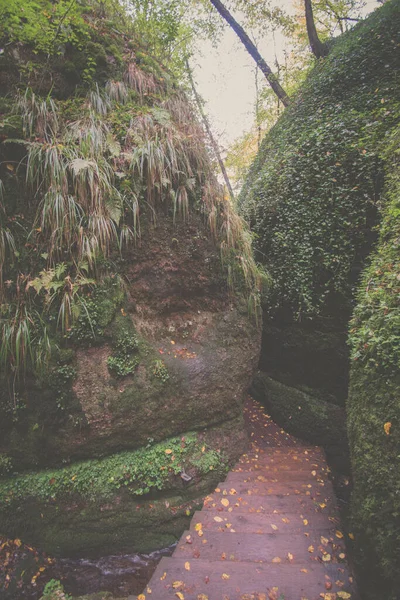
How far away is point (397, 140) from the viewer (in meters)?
4.64

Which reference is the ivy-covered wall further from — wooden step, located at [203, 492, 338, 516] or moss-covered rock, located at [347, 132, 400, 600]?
wooden step, located at [203, 492, 338, 516]

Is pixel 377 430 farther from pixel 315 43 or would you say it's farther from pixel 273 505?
pixel 315 43

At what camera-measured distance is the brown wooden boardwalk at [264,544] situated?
241cm

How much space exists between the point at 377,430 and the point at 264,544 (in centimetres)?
160

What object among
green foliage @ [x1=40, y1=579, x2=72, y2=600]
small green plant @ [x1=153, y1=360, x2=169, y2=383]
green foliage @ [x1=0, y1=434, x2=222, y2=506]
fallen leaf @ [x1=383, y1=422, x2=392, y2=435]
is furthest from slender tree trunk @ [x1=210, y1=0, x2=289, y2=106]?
green foliage @ [x1=40, y1=579, x2=72, y2=600]

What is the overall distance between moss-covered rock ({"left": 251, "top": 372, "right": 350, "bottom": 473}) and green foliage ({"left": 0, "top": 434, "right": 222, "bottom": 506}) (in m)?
2.31

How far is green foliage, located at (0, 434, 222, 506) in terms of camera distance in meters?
3.60

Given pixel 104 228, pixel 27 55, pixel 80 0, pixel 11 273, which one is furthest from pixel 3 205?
pixel 80 0

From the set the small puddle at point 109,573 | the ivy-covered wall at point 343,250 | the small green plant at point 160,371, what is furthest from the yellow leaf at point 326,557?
the small green plant at point 160,371

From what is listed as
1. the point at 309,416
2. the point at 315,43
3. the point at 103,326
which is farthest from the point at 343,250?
the point at 315,43

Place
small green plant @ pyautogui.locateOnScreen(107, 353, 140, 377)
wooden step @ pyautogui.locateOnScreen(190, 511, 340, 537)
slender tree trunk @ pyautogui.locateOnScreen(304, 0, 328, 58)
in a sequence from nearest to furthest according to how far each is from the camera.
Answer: wooden step @ pyautogui.locateOnScreen(190, 511, 340, 537)
small green plant @ pyautogui.locateOnScreen(107, 353, 140, 377)
slender tree trunk @ pyautogui.locateOnScreen(304, 0, 328, 58)

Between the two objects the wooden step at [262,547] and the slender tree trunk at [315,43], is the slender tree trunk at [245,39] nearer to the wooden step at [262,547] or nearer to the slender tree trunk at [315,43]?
the slender tree trunk at [315,43]

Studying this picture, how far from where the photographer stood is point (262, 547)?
2.81 metres

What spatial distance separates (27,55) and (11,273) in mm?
3302
